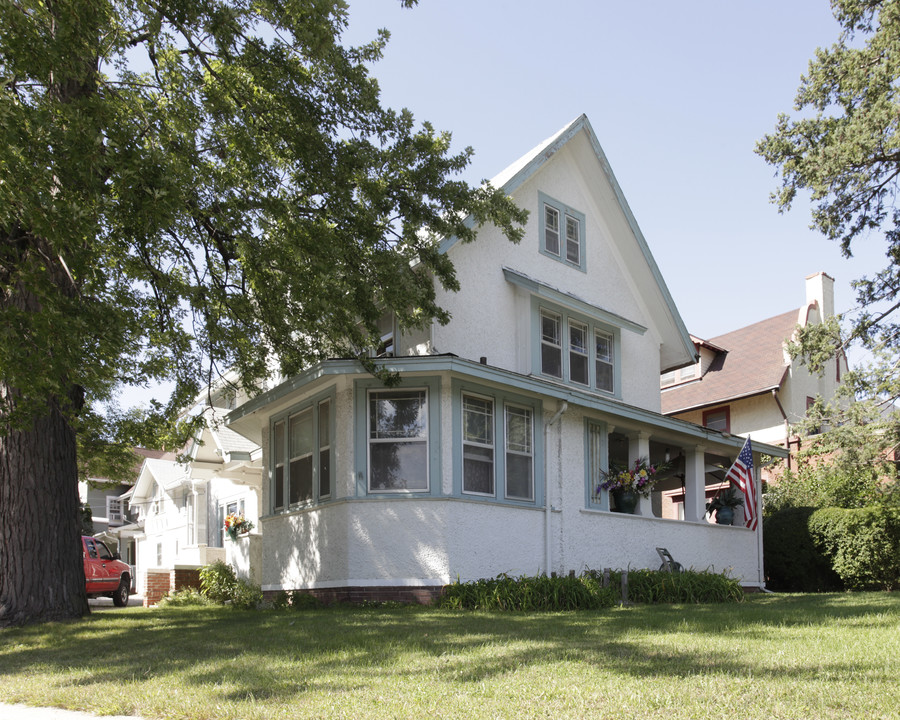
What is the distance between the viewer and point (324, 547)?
570 inches

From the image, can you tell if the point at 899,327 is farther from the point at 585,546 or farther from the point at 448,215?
the point at 448,215

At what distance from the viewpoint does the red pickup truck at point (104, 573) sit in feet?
73.6

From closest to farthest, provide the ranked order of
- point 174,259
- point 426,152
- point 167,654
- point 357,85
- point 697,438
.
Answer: point 167,654
point 357,85
point 426,152
point 174,259
point 697,438

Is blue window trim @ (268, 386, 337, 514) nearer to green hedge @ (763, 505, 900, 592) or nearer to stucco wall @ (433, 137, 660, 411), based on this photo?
stucco wall @ (433, 137, 660, 411)

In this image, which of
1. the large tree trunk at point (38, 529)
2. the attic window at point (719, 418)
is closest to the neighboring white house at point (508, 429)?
the large tree trunk at point (38, 529)

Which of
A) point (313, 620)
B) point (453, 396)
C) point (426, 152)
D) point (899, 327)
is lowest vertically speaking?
point (313, 620)

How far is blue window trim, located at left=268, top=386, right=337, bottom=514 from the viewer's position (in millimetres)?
14602

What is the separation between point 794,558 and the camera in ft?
66.9

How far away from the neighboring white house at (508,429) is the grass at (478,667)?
9.67 ft

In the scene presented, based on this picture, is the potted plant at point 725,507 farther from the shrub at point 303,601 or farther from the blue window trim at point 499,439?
the shrub at point 303,601

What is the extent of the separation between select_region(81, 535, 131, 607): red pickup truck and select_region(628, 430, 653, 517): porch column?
46.0 feet

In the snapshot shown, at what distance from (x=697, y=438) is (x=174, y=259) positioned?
36.4 ft

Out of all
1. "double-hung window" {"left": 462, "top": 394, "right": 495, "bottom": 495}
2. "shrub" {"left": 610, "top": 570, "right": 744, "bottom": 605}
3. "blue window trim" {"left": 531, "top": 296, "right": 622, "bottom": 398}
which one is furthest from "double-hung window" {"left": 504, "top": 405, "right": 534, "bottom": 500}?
"shrub" {"left": 610, "top": 570, "right": 744, "bottom": 605}

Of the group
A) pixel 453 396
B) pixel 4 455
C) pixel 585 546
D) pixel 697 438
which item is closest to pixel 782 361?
pixel 697 438
